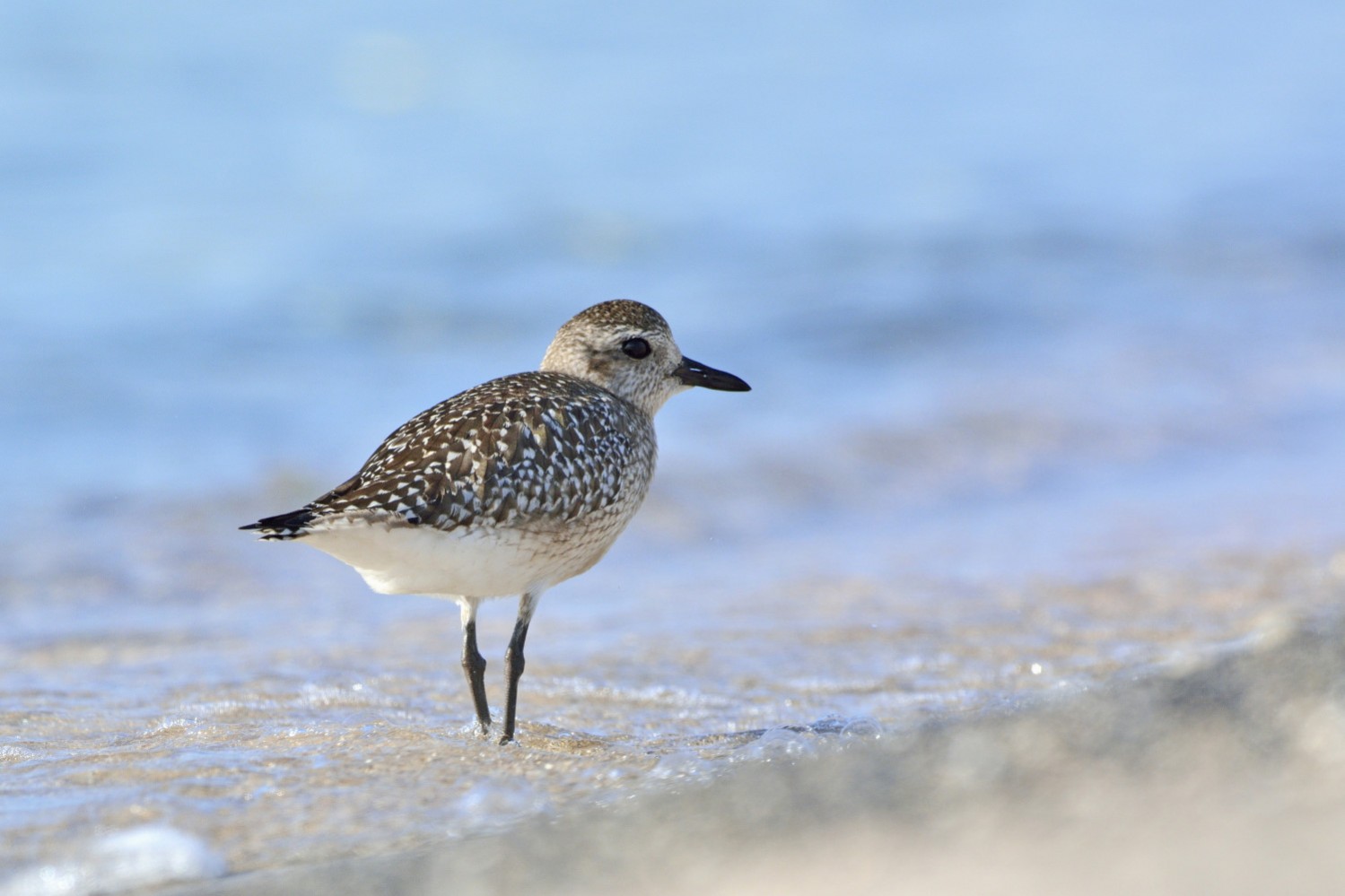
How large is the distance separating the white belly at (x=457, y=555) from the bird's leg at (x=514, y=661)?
0.15 meters

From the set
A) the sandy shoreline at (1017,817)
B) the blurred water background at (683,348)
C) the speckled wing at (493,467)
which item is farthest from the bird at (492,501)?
the sandy shoreline at (1017,817)

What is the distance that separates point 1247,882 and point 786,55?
2092cm

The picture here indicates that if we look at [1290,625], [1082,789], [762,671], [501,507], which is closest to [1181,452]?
[762,671]

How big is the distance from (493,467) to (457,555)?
32cm

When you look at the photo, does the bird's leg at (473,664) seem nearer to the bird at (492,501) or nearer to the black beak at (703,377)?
the bird at (492,501)

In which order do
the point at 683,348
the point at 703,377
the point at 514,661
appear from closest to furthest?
the point at 514,661
the point at 703,377
the point at 683,348

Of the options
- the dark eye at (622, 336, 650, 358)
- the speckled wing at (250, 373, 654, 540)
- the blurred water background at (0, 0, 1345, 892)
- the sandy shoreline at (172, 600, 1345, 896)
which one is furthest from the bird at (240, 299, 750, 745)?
the sandy shoreline at (172, 600, 1345, 896)

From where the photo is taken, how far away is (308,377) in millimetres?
12398

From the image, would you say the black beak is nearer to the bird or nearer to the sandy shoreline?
the bird

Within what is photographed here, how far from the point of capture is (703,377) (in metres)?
6.84

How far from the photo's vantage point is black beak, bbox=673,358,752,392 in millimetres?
6801

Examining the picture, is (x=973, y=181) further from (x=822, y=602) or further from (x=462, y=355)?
(x=822, y=602)

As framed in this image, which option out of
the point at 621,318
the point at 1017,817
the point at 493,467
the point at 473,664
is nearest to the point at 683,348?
the point at 621,318

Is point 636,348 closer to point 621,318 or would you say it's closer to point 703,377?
point 621,318
